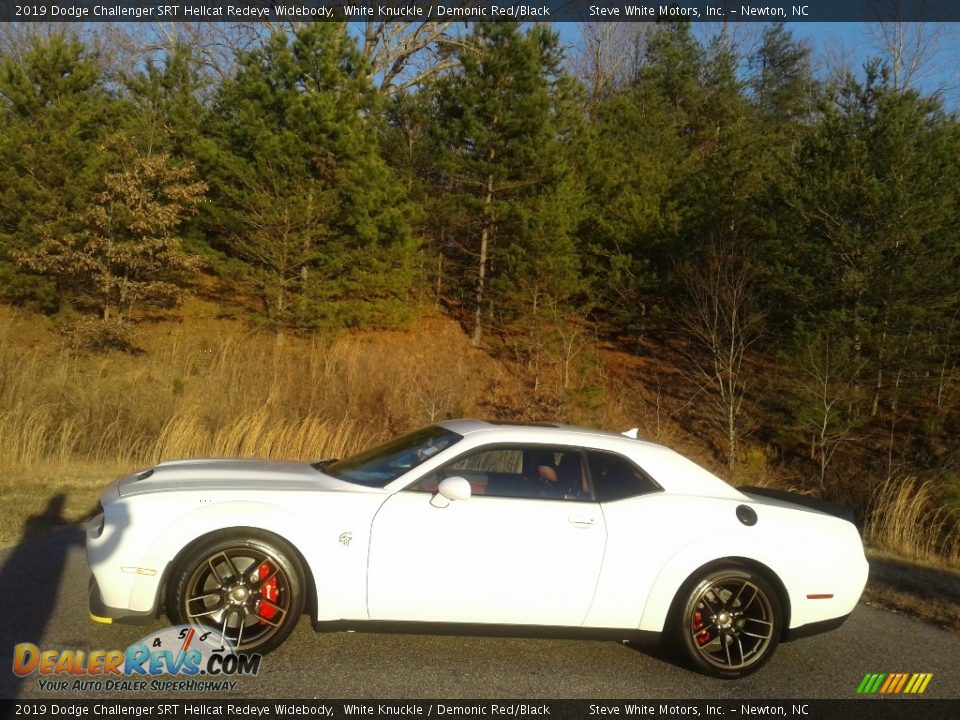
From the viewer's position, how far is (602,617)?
16.9 feet

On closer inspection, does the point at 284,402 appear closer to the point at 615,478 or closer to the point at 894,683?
the point at 615,478

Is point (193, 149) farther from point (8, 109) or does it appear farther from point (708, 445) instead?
point (708, 445)

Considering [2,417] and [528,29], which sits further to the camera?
[528,29]

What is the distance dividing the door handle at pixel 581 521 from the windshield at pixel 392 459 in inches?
34.6

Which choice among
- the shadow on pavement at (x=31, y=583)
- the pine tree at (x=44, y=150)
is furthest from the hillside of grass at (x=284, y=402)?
the pine tree at (x=44, y=150)

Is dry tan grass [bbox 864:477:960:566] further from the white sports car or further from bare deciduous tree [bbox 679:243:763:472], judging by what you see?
bare deciduous tree [bbox 679:243:763:472]

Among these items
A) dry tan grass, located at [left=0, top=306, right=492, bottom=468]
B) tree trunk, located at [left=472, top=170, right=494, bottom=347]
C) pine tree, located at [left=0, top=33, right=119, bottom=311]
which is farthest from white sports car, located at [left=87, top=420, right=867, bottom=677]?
tree trunk, located at [left=472, top=170, right=494, bottom=347]

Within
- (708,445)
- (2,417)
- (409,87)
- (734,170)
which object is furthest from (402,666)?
(409,87)

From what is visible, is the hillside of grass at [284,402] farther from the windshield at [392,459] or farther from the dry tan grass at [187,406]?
the windshield at [392,459]

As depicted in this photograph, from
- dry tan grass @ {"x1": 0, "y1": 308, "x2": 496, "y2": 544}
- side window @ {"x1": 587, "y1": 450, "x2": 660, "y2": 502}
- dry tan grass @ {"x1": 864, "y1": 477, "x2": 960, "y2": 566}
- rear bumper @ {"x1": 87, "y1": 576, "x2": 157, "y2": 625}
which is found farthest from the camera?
dry tan grass @ {"x1": 0, "y1": 308, "x2": 496, "y2": 544}

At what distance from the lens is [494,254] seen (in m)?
29.8

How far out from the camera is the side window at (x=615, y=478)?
5.48 metres

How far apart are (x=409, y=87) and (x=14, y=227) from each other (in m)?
15.9

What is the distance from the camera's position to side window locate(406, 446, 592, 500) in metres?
5.43
